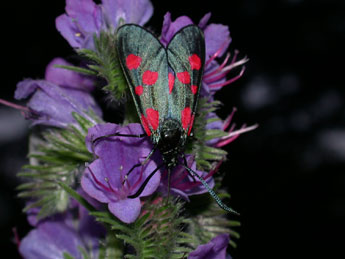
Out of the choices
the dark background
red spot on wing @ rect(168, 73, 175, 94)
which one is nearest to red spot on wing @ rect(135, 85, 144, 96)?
red spot on wing @ rect(168, 73, 175, 94)

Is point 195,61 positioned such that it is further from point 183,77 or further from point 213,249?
point 213,249

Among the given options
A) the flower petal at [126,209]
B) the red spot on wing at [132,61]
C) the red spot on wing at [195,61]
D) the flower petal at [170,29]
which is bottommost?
the flower petal at [126,209]

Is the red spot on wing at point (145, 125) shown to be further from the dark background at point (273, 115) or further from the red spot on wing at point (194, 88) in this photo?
the dark background at point (273, 115)

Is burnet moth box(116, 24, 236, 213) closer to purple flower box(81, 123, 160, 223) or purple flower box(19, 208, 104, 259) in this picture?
purple flower box(81, 123, 160, 223)

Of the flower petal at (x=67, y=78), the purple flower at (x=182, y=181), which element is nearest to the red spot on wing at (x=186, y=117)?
the purple flower at (x=182, y=181)

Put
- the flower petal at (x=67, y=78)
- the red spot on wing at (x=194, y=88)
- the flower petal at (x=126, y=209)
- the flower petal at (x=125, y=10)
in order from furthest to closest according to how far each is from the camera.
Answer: the flower petal at (x=67, y=78) < the flower petal at (x=125, y=10) < the red spot on wing at (x=194, y=88) < the flower petal at (x=126, y=209)

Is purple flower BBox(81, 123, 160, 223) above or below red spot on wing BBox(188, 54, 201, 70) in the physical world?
below

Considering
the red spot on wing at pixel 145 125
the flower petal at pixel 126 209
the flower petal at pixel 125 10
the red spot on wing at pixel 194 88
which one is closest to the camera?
the flower petal at pixel 126 209

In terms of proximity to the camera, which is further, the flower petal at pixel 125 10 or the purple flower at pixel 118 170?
the flower petal at pixel 125 10
